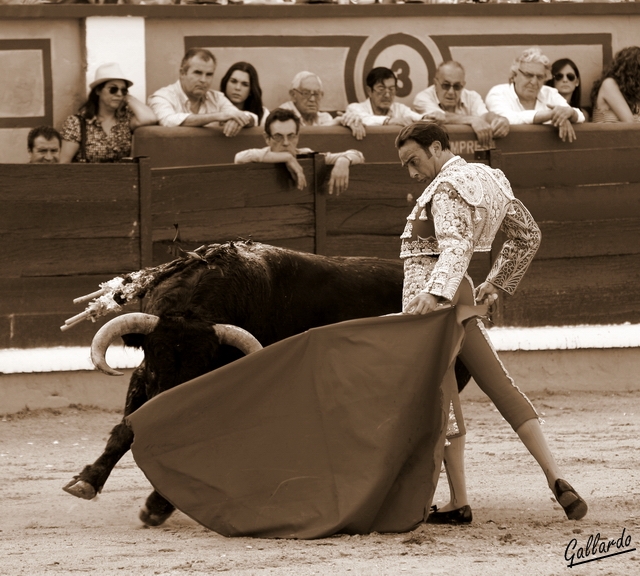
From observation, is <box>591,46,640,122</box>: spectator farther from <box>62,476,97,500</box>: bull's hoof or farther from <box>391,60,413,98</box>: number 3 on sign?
<box>62,476,97,500</box>: bull's hoof

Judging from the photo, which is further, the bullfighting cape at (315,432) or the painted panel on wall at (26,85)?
the painted panel on wall at (26,85)

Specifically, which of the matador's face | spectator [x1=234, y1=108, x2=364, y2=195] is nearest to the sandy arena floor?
the matador's face

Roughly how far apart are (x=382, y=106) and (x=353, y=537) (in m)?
4.03

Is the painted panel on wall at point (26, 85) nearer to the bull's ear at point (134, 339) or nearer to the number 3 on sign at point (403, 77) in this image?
the number 3 on sign at point (403, 77)

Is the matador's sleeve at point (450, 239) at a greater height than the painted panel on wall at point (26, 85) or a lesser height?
lesser

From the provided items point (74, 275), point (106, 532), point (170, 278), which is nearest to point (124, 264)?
point (74, 275)

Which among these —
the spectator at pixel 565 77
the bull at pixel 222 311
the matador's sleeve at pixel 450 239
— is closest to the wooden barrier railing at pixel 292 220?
the spectator at pixel 565 77

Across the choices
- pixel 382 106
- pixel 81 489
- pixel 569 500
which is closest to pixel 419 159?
pixel 569 500

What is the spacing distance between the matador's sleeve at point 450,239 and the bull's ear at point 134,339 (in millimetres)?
1042

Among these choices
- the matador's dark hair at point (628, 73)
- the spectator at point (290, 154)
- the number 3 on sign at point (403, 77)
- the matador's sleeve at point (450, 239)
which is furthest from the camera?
the number 3 on sign at point (403, 77)

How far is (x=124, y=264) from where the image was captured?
6473 millimetres

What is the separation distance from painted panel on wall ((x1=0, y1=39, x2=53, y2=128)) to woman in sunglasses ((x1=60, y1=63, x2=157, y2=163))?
0.90 feet

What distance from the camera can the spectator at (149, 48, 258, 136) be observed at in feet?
21.6

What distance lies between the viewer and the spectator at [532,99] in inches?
280
